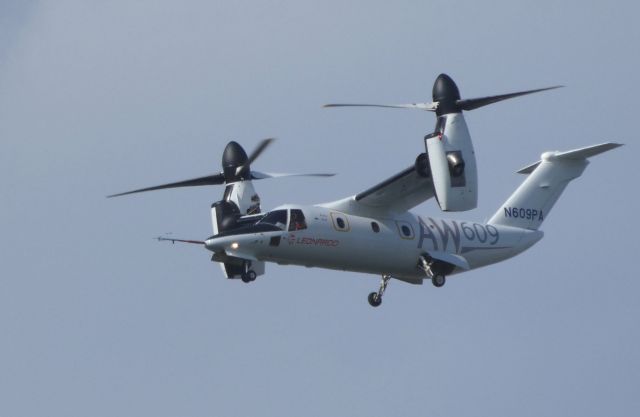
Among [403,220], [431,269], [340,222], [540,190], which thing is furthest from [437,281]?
[540,190]

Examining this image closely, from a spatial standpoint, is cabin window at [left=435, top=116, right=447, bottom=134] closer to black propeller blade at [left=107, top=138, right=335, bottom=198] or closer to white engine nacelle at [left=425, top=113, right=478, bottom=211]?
white engine nacelle at [left=425, top=113, right=478, bottom=211]

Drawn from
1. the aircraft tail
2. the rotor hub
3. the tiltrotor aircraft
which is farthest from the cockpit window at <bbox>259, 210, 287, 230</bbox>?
the aircraft tail

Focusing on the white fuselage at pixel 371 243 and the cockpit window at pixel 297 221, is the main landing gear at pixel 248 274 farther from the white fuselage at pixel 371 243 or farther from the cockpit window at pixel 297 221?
the cockpit window at pixel 297 221

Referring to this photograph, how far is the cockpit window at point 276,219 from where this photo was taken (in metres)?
39.9

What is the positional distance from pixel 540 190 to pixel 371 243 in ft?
26.2

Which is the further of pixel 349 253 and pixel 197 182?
pixel 197 182

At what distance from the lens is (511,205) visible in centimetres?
4662

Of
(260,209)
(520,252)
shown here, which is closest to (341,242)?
(260,209)

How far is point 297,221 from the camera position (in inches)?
1583

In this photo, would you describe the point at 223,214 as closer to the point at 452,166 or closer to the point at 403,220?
the point at 403,220

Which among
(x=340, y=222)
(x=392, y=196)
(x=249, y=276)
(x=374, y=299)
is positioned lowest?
(x=374, y=299)

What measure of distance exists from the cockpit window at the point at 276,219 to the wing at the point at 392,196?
195 cm

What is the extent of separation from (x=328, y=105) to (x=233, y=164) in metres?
5.43

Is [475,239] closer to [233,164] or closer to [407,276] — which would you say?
[407,276]
